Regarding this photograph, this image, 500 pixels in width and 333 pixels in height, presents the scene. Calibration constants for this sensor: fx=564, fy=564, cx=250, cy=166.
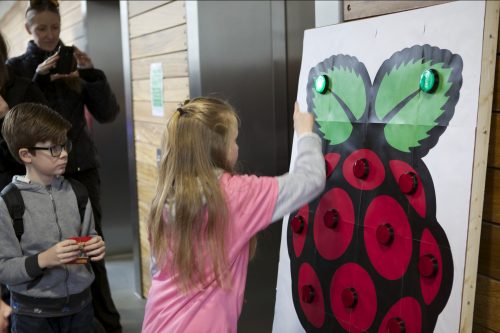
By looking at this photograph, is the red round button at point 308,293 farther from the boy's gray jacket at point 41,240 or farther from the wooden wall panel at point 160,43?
the wooden wall panel at point 160,43

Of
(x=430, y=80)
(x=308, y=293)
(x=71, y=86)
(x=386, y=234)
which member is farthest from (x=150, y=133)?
(x=430, y=80)

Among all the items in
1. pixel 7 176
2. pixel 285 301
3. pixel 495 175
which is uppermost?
pixel 495 175

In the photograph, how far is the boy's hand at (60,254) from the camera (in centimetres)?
180

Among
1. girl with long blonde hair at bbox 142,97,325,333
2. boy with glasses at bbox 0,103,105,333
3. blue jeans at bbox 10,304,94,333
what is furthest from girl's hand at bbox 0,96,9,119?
girl with long blonde hair at bbox 142,97,325,333

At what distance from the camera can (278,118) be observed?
271cm

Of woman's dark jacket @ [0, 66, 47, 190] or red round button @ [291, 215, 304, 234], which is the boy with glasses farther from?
red round button @ [291, 215, 304, 234]

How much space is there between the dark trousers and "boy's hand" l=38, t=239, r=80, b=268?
33.2 inches

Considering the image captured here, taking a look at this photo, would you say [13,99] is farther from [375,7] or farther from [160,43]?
[375,7]

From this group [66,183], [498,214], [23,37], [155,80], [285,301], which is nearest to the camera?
[498,214]

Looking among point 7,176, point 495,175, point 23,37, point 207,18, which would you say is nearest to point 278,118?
point 207,18

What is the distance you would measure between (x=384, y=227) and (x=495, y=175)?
0.30 meters

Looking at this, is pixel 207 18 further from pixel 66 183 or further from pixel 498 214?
pixel 498 214

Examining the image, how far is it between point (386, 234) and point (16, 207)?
4.03 ft

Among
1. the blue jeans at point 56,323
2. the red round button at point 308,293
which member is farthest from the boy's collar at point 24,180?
the red round button at point 308,293
